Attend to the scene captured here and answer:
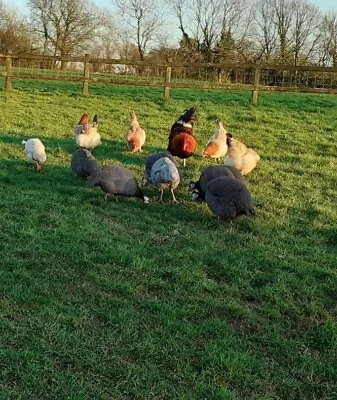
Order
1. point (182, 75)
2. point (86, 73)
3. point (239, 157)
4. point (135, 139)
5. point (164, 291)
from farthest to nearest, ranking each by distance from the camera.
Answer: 1. point (182, 75)
2. point (86, 73)
3. point (135, 139)
4. point (239, 157)
5. point (164, 291)

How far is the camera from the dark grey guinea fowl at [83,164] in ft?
27.5

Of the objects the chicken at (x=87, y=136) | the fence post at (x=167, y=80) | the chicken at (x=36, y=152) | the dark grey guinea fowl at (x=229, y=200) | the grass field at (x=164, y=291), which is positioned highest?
the fence post at (x=167, y=80)

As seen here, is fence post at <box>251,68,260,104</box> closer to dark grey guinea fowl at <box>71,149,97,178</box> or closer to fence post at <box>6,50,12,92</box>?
fence post at <box>6,50,12,92</box>

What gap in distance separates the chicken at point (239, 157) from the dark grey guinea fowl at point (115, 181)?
1983mm

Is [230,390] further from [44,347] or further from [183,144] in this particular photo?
[183,144]

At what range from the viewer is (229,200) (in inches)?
258

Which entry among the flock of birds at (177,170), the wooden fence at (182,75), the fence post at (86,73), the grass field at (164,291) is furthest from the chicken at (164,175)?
the fence post at (86,73)

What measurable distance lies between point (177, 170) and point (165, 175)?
0.95 ft

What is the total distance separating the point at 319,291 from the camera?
504 cm

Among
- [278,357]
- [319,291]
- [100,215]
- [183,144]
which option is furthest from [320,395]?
[183,144]

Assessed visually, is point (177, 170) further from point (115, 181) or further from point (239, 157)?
point (239, 157)

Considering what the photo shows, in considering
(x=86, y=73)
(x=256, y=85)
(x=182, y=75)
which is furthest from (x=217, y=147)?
(x=182, y=75)

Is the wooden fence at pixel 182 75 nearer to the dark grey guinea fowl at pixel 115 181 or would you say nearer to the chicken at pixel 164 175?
the chicken at pixel 164 175

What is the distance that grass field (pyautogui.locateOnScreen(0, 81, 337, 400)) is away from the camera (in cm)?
361
